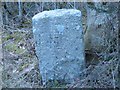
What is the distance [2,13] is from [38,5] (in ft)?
2.30

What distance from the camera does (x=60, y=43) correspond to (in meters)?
3.59

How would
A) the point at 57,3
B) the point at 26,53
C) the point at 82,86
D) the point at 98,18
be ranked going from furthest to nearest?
1. the point at 57,3
2. the point at 26,53
3. the point at 98,18
4. the point at 82,86

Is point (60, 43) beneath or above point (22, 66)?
above

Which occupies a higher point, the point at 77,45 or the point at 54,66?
the point at 77,45

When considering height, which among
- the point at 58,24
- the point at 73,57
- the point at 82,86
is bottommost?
the point at 82,86

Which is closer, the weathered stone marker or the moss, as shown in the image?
the weathered stone marker

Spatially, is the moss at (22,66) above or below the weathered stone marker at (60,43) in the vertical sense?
below

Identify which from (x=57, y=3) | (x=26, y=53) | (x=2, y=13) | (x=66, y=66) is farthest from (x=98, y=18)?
(x=2, y=13)

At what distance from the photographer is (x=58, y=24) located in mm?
3576

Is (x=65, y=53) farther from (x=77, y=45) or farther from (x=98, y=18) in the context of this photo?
(x=98, y=18)

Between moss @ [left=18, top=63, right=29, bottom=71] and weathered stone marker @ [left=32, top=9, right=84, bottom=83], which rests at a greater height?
weathered stone marker @ [left=32, top=9, right=84, bottom=83]

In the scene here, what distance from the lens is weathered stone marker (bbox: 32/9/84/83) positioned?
140 inches

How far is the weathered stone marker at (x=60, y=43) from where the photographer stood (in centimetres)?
357

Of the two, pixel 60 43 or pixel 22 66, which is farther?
pixel 22 66
